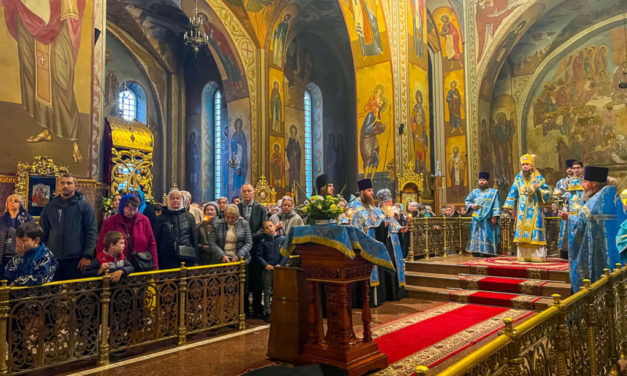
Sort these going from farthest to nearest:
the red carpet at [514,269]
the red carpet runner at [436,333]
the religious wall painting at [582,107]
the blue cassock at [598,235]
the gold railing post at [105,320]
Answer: the religious wall painting at [582,107]
the red carpet at [514,269]
the blue cassock at [598,235]
the red carpet runner at [436,333]
the gold railing post at [105,320]

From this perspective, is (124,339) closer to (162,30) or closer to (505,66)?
(162,30)

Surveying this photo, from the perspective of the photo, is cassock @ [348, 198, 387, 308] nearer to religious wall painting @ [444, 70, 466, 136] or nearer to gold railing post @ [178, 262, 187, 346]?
gold railing post @ [178, 262, 187, 346]

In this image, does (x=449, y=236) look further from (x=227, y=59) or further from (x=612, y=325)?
(x=227, y=59)

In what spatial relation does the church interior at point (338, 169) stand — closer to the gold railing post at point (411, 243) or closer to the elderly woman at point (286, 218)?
the gold railing post at point (411, 243)

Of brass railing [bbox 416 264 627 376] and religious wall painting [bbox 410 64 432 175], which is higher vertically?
religious wall painting [bbox 410 64 432 175]

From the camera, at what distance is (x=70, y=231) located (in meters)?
5.17

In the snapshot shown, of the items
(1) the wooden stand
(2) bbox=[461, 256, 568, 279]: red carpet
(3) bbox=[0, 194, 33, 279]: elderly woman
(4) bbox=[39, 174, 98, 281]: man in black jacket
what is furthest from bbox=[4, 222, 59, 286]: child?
(2) bbox=[461, 256, 568, 279]: red carpet

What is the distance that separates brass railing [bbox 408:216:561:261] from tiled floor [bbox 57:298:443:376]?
4.61m

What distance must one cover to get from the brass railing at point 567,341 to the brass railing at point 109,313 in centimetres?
362

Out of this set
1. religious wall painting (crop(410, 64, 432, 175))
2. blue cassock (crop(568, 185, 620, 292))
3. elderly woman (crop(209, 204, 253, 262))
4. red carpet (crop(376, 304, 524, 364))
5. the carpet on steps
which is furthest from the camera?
religious wall painting (crop(410, 64, 432, 175))

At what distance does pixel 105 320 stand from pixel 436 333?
3630 millimetres

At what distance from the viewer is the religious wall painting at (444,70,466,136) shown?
1989cm

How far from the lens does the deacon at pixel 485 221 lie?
10312 millimetres

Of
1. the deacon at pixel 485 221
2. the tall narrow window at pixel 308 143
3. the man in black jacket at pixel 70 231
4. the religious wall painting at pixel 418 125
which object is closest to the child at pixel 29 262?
the man in black jacket at pixel 70 231
